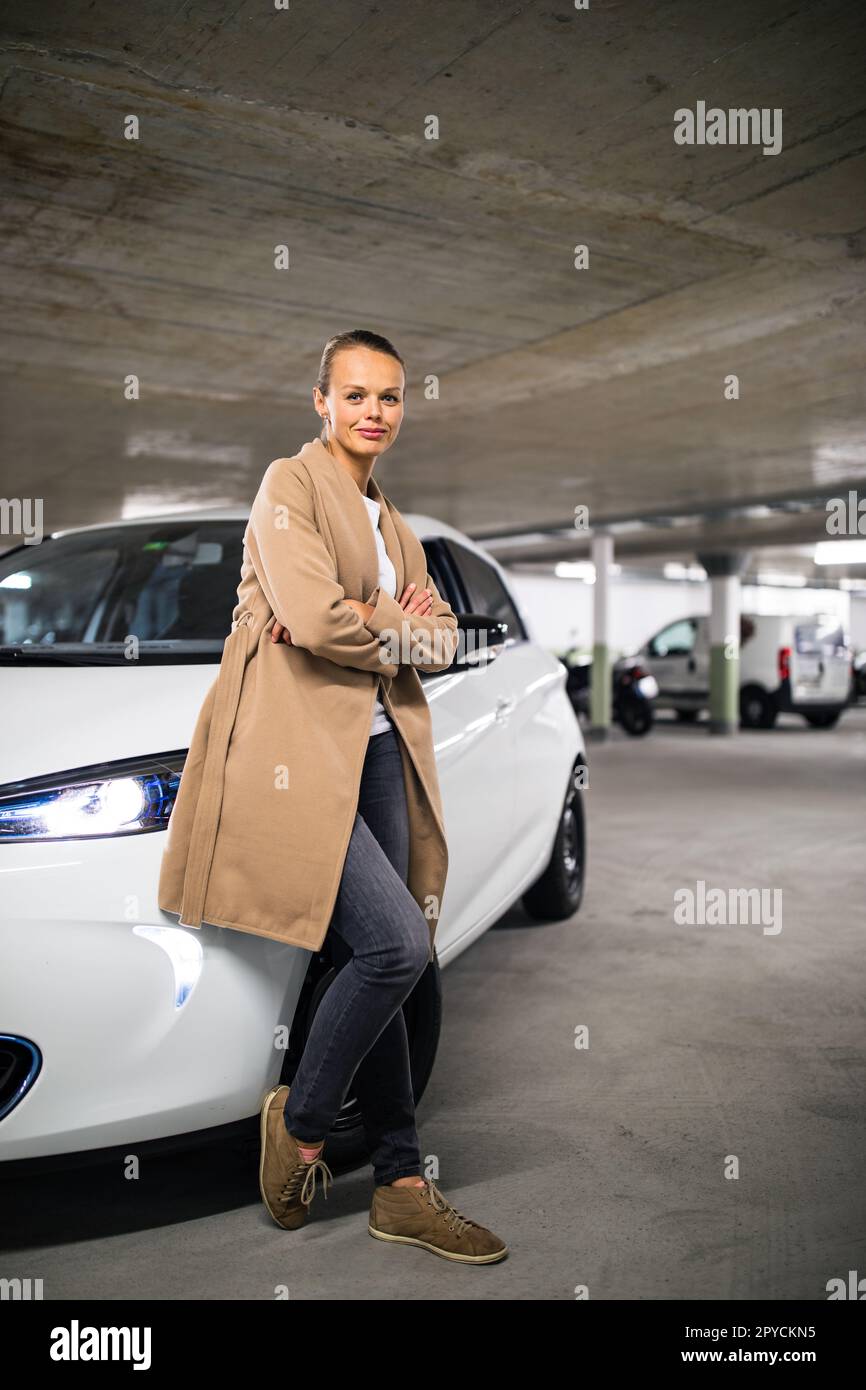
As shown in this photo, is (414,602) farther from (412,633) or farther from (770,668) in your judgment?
(770,668)

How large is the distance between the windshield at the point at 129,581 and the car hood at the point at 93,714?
2.23ft

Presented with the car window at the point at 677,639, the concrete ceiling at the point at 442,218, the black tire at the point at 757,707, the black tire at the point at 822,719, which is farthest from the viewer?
the car window at the point at 677,639

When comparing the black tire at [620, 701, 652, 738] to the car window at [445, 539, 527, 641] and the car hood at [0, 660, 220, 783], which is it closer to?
the car window at [445, 539, 527, 641]

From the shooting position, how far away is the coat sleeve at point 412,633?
234 centimetres

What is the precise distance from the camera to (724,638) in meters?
18.7

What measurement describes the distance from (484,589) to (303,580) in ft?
7.09

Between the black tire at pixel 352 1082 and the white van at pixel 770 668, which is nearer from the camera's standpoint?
the black tire at pixel 352 1082

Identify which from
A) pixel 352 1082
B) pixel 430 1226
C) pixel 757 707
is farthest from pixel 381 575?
pixel 757 707

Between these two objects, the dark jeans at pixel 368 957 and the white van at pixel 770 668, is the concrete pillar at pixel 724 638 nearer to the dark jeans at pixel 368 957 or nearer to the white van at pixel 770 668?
the white van at pixel 770 668

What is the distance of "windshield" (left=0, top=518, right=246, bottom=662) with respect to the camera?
340cm

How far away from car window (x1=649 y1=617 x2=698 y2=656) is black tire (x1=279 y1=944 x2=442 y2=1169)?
56.2 feet

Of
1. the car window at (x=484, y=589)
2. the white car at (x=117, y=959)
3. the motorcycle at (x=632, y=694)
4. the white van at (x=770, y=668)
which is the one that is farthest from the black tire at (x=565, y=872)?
the white van at (x=770, y=668)
